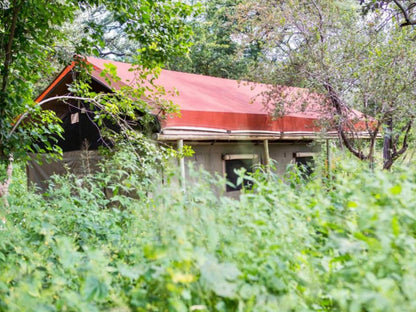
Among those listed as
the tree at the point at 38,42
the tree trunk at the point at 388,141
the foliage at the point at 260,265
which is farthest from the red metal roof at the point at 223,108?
the foliage at the point at 260,265

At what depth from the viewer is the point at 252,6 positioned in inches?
A: 314

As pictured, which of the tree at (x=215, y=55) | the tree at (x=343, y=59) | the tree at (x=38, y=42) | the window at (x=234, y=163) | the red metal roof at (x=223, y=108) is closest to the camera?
the tree at (x=38, y=42)

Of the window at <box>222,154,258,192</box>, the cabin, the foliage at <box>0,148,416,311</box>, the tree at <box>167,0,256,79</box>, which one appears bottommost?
the foliage at <box>0,148,416,311</box>

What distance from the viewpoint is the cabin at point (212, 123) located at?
711 centimetres

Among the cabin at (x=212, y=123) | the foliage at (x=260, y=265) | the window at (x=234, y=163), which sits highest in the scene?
the cabin at (x=212, y=123)

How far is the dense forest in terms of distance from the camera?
1.41 m

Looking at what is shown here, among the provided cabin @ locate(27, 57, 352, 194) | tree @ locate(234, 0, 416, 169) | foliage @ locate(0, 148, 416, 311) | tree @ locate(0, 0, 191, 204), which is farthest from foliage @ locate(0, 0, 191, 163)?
tree @ locate(234, 0, 416, 169)

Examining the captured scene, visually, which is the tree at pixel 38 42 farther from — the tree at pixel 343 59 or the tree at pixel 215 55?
the tree at pixel 215 55

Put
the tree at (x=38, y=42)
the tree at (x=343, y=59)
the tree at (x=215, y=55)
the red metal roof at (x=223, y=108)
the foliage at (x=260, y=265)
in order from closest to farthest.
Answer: the foliage at (x=260, y=265)
the tree at (x=38, y=42)
the tree at (x=343, y=59)
the red metal roof at (x=223, y=108)
the tree at (x=215, y=55)

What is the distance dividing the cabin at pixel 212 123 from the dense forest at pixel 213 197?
46 centimetres

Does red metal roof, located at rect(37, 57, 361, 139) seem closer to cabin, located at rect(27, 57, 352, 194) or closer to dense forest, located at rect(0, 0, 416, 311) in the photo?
cabin, located at rect(27, 57, 352, 194)

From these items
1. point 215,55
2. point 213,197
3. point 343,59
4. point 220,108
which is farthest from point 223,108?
point 215,55

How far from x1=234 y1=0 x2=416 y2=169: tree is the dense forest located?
1.1 inches

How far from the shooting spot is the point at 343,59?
726 centimetres
